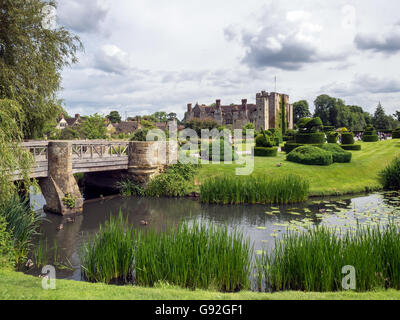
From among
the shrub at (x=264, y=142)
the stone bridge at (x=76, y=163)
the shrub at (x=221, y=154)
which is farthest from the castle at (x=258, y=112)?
the stone bridge at (x=76, y=163)

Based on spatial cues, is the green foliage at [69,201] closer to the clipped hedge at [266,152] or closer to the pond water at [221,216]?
the pond water at [221,216]

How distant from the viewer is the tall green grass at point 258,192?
1761 centimetres

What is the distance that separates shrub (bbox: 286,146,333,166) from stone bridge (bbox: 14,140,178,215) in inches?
367

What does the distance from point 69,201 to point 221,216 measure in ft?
25.5

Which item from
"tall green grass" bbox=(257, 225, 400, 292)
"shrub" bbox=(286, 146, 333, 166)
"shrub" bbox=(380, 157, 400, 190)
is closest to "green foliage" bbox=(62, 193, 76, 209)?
"tall green grass" bbox=(257, 225, 400, 292)

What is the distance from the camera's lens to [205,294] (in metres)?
6.29

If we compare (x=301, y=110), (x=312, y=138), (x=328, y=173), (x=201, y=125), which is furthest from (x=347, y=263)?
(x=301, y=110)

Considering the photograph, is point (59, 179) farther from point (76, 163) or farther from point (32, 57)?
point (32, 57)

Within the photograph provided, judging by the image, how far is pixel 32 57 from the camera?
14891 millimetres

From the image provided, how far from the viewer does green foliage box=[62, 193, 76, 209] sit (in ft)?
53.7

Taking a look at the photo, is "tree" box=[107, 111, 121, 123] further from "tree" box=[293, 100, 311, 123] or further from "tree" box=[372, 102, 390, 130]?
"tree" box=[372, 102, 390, 130]
